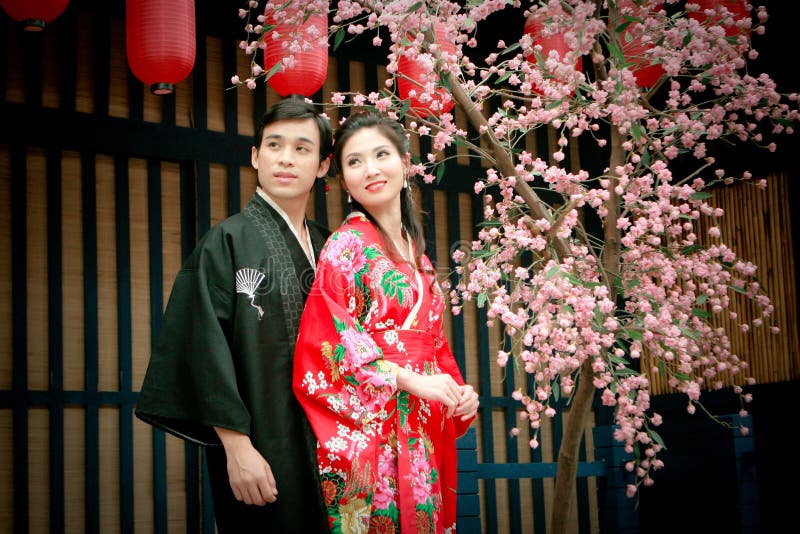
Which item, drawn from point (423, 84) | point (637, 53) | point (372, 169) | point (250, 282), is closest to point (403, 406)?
point (250, 282)

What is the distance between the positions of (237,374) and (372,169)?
0.69m

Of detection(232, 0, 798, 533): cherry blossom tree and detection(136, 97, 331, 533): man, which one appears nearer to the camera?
detection(136, 97, 331, 533): man

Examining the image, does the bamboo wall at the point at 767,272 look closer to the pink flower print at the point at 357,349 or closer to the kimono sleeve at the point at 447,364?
the kimono sleeve at the point at 447,364

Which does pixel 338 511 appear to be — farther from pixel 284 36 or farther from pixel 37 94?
pixel 37 94

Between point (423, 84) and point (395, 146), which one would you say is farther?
point (423, 84)

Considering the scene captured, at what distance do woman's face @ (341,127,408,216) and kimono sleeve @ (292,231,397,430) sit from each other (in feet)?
1.07

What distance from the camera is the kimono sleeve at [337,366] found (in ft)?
7.30

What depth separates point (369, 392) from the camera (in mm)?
2244

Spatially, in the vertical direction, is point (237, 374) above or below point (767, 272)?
below

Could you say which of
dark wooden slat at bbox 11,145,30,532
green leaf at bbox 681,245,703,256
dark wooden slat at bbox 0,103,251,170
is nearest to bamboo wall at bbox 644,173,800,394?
green leaf at bbox 681,245,703,256

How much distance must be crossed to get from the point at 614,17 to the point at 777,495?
2.94 meters

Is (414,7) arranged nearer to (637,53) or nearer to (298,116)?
(298,116)

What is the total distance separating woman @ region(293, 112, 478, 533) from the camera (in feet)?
7.30

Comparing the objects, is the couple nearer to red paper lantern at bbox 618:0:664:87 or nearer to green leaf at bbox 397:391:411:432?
green leaf at bbox 397:391:411:432
